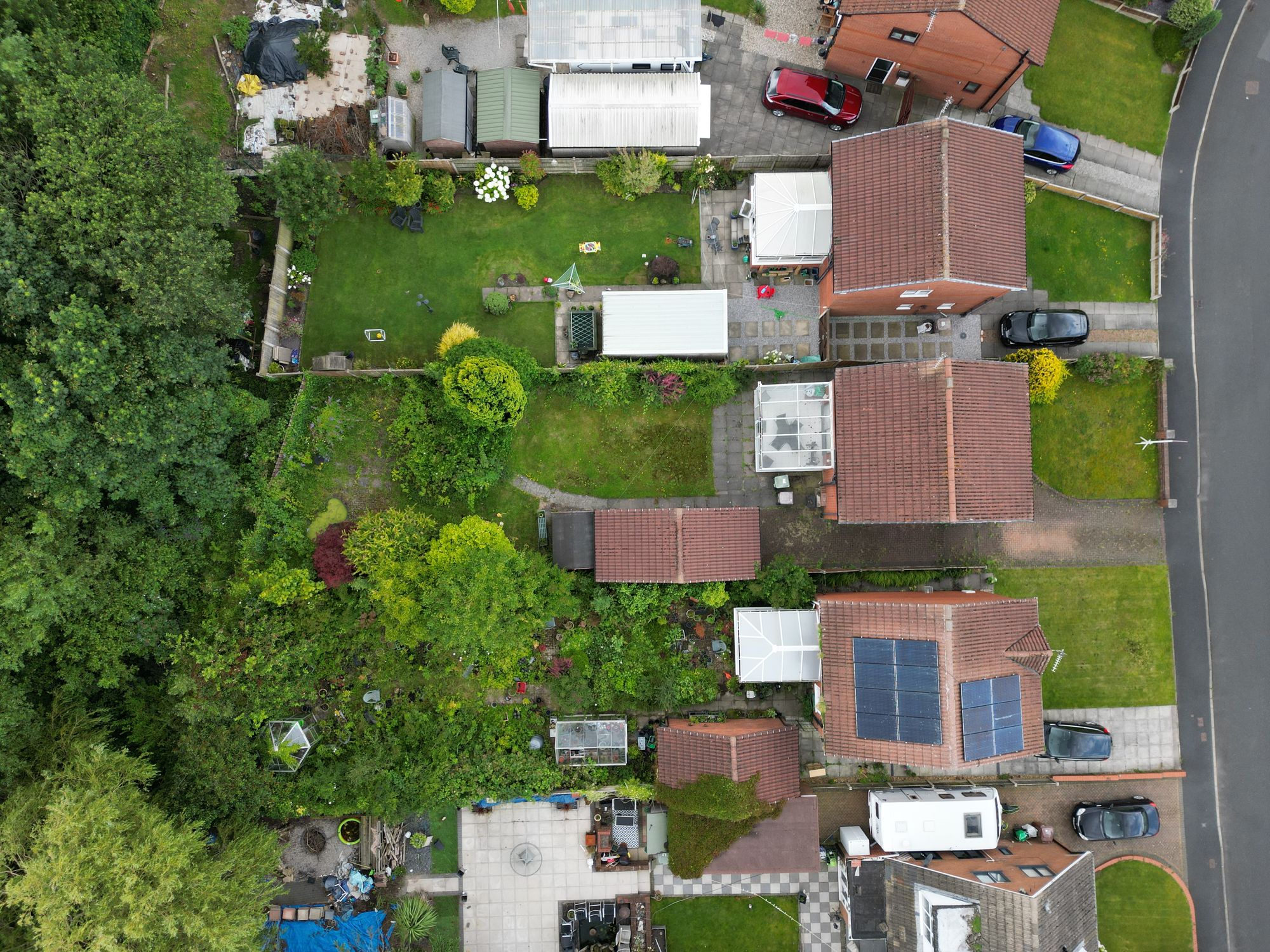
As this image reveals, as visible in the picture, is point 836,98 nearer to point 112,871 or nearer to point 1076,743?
point 1076,743

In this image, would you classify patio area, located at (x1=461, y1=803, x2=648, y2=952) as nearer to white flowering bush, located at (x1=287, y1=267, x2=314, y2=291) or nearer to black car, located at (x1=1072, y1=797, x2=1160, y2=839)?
black car, located at (x1=1072, y1=797, x2=1160, y2=839)

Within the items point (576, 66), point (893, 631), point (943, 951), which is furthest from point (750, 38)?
point (943, 951)

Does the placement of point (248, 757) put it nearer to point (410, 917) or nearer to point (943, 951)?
point (410, 917)

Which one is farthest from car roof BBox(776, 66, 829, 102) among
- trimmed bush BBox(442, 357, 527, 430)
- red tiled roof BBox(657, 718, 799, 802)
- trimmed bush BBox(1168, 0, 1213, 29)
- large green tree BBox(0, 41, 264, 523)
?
red tiled roof BBox(657, 718, 799, 802)

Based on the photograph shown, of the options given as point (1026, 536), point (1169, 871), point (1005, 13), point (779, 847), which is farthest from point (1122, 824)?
point (1005, 13)

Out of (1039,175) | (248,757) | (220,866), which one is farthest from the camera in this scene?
(1039,175)

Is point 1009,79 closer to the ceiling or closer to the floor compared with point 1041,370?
closer to the ceiling
